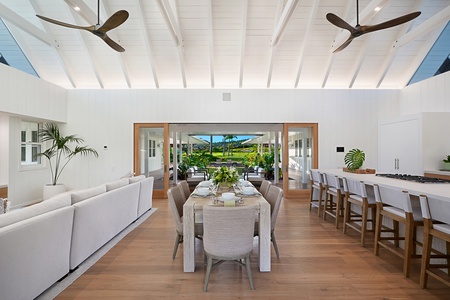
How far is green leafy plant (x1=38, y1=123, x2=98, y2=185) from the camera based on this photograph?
6574 mm

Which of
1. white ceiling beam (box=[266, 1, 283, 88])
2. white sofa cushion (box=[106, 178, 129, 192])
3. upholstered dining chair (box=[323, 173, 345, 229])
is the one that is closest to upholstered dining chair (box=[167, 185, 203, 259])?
white sofa cushion (box=[106, 178, 129, 192])

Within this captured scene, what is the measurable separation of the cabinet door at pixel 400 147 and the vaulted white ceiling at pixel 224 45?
1754mm

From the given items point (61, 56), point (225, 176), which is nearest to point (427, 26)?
point (225, 176)

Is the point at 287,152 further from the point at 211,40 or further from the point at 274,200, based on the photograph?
the point at 274,200

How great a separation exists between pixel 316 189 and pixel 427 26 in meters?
3.98

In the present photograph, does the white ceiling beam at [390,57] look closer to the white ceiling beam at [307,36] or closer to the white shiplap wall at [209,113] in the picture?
the white shiplap wall at [209,113]

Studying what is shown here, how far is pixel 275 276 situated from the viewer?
2.68 meters

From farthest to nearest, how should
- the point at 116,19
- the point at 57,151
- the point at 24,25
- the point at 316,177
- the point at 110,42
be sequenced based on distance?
the point at 57,151 < the point at 316,177 < the point at 24,25 < the point at 110,42 < the point at 116,19

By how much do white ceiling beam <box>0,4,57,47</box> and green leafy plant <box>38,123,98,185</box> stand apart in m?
2.25

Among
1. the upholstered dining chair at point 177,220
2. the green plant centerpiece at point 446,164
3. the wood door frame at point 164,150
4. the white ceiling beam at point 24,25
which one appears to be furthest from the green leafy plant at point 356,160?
the white ceiling beam at point 24,25

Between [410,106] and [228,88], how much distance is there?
5077 millimetres

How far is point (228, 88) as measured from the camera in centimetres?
712

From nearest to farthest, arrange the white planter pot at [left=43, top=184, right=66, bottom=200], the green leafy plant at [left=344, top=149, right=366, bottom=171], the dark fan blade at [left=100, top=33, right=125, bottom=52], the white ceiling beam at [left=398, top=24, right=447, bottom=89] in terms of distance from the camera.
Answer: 1. the dark fan blade at [left=100, top=33, right=125, bottom=52]
2. the green leafy plant at [left=344, top=149, right=366, bottom=171]
3. the white ceiling beam at [left=398, top=24, right=447, bottom=89]
4. the white planter pot at [left=43, top=184, right=66, bottom=200]

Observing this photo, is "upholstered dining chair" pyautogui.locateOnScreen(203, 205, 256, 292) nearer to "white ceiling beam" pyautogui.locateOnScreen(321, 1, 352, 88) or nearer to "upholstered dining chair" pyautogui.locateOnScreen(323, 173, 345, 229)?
"upholstered dining chair" pyautogui.locateOnScreen(323, 173, 345, 229)
